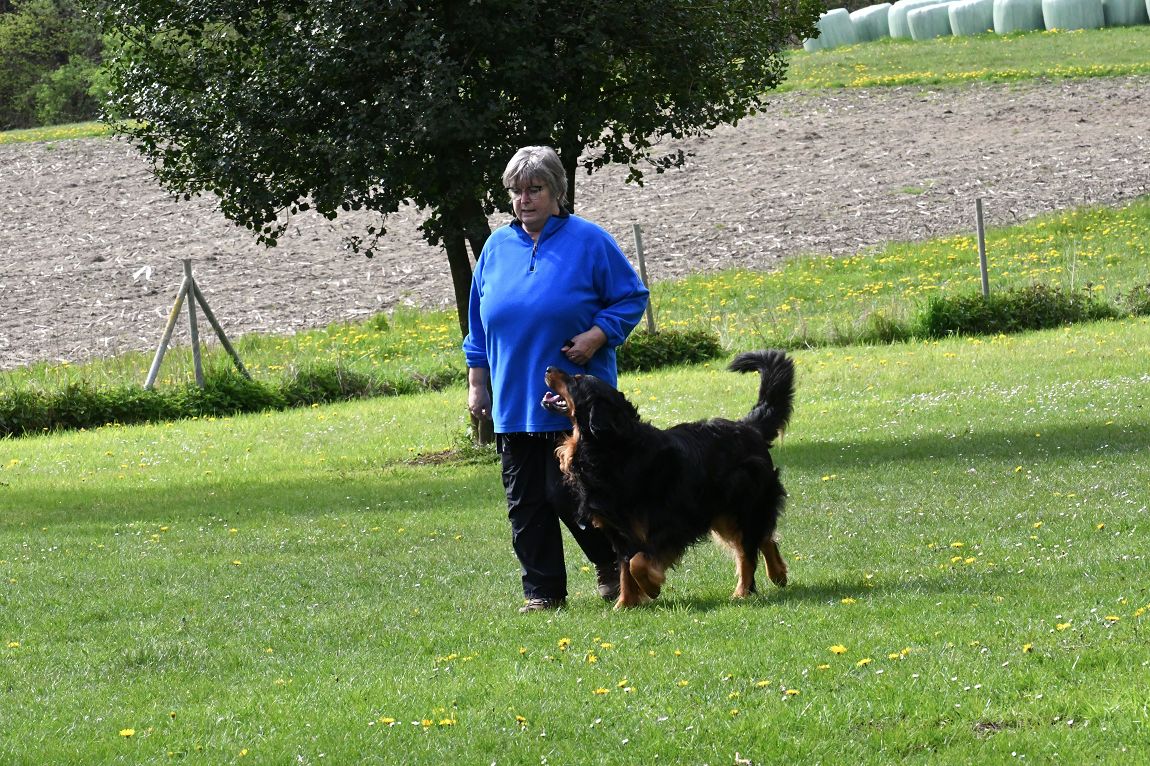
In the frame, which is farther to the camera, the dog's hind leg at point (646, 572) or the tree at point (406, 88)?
the tree at point (406, 88)

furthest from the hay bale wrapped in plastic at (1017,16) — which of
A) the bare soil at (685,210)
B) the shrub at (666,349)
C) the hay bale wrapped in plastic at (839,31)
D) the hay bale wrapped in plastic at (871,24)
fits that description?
the shrub at (666,349)

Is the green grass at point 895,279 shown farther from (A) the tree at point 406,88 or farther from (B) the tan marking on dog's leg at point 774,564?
(B) the tan marking on dog's leg at point 774,564

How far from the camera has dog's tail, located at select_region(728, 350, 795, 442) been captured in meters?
7.84

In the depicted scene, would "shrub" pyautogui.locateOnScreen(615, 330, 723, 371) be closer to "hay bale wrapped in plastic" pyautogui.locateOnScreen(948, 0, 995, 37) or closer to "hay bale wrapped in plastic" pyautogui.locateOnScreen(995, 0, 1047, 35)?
"hay bale wrapped in plastic" pyautogui.locateOnScreen(995, 0, 1047, 35)

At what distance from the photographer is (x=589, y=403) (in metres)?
6.73

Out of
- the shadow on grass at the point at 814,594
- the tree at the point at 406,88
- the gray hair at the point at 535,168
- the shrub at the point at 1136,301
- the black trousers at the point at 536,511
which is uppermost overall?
the tree at the point at 406,88

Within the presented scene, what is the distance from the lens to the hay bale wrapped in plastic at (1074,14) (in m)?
55.1

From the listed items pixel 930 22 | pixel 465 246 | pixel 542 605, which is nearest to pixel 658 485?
pixel 542 605

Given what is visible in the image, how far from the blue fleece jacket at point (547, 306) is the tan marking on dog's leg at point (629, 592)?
2.53 feet

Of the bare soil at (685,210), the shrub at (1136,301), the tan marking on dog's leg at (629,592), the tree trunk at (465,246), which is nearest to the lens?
the tan marking on dog's leg at (629,592)

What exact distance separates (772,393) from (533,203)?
1.81m

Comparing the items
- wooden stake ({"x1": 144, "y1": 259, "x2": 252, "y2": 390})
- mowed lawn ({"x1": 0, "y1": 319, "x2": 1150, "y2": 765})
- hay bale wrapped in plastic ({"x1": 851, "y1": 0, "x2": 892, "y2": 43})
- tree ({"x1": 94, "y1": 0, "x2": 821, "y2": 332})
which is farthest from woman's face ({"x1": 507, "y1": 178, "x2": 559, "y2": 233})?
hay bale wrapped in plastic ({"x1": 851, "y1": 0, "x2": 892, "y2": 43})

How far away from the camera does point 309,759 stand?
474 cm

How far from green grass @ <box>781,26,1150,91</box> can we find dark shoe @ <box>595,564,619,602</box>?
127 feet
